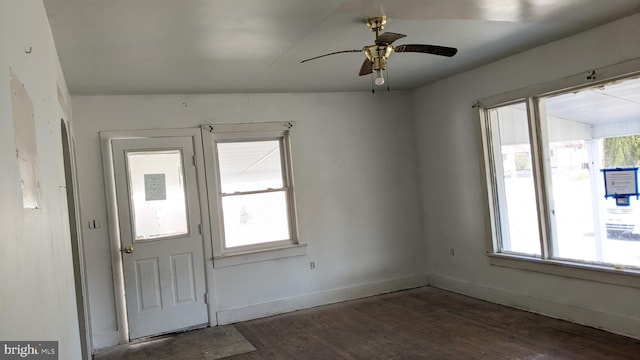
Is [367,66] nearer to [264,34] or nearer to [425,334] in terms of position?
[264,34]

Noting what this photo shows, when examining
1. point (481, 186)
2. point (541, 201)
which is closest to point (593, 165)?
point (541, 201)

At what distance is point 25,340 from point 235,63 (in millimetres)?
3199

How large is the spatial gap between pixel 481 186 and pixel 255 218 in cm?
260

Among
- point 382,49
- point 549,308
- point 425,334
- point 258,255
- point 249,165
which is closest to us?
point 382,49

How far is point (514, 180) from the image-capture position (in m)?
4.97

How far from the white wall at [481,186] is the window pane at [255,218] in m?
1.94

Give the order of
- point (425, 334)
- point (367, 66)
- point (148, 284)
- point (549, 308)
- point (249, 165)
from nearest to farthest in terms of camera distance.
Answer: point (367, 66), point (425, 334), point (549, 308), point (148, 284), point (249, 165)

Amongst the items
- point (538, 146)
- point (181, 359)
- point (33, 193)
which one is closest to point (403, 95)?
point (538, 146)

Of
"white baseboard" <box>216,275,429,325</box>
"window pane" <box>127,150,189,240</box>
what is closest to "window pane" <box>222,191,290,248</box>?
"window pane" <box>127,150,189,240</box>

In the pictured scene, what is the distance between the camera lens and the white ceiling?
2.79 metres

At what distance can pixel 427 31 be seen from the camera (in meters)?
3.65

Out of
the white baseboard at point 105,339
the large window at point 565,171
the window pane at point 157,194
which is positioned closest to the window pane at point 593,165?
the large window at point 565,171

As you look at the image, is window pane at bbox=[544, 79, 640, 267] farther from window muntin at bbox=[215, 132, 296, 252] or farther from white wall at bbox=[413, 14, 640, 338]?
window muntin at bbox=[215, 132, 296, 252]

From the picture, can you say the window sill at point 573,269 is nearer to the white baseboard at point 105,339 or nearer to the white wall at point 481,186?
the white wall at point 481,186
